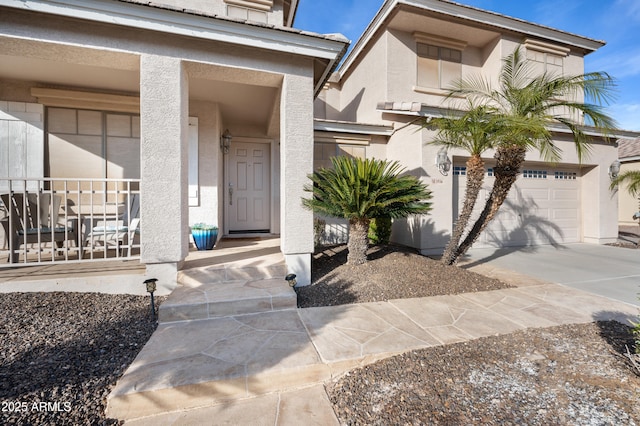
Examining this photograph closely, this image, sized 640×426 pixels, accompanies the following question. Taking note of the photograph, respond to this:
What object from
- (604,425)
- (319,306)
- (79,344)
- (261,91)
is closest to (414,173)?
(261,91)

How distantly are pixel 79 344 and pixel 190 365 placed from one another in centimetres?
126

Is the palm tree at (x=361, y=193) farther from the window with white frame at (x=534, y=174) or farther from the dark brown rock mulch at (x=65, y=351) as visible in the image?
the window with white frame at (x=534, y=174)

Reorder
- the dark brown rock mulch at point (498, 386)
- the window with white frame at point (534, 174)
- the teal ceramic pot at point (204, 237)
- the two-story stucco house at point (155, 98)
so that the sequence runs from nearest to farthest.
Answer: the dark brown rock mulch at point (498, 386), the two-story stucco house at point (155, 98), the teal ceramic pot at point (204, 237), the window with white frame at point (534, 174)

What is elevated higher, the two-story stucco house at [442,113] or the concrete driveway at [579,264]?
the two-story stucco house at [442,113]

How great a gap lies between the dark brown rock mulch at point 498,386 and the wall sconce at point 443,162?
4489 mm

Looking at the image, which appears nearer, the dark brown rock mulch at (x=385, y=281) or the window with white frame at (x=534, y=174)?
the dark brown rock mulch at (x=385, y=281)

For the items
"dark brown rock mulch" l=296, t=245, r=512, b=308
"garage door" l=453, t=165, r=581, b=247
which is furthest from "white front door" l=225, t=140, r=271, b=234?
"garage door" l=453, t=165, r=581, b=247

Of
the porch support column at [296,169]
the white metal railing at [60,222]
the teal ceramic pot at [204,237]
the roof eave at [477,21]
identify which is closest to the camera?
the white metal railing at [60,222]

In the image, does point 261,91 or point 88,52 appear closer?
point 88,52

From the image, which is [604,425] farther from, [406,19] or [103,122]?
[406,19]

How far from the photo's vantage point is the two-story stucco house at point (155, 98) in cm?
354

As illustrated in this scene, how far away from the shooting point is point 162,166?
145 inches

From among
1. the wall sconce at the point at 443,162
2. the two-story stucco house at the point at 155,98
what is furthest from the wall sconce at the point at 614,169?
the two-story stucco house at the point at 155,98

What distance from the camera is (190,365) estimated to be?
224 centimetres
